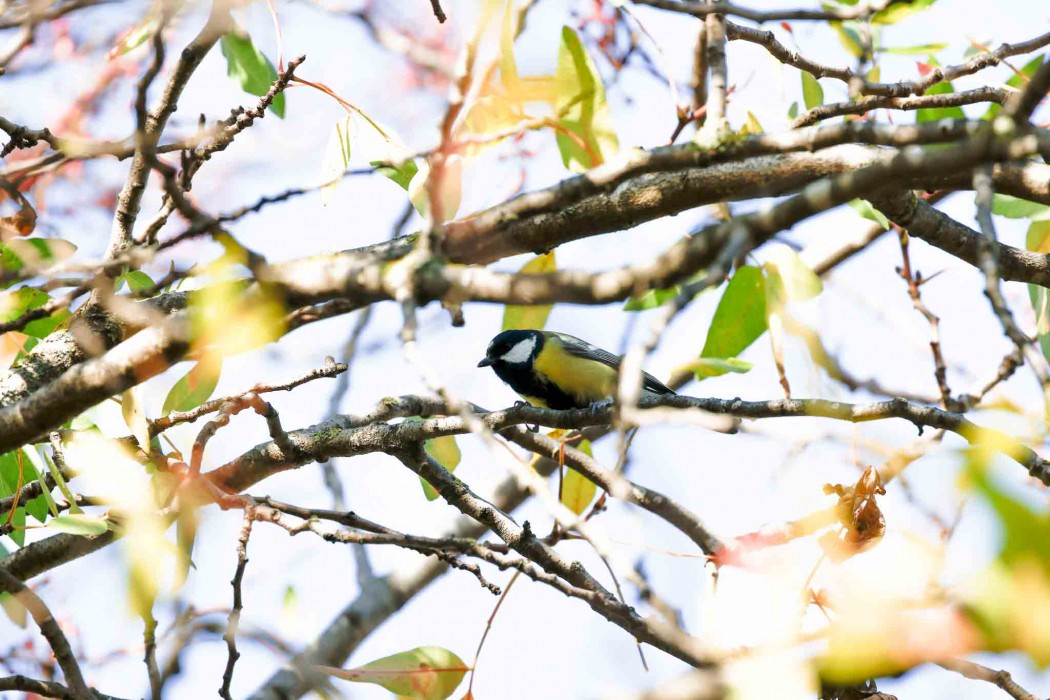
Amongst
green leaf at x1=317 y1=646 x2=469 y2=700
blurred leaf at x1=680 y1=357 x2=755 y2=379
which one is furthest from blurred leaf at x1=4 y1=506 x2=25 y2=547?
blurred leaf at x1=680 y1=357 x2=755 y2=379

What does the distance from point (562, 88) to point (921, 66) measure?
1800 mm

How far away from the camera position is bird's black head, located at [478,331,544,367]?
513 centimetres

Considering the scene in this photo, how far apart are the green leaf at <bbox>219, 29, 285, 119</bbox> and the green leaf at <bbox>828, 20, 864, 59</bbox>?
5.78 ft

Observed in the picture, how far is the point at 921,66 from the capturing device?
3133mm

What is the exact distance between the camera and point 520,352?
16.9ft

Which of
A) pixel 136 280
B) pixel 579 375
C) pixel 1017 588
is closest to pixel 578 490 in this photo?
pixel 136 280

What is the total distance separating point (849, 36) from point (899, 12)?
25 centimetres

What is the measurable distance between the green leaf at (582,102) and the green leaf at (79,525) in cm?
123

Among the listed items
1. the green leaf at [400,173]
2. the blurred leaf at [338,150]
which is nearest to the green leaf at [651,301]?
the green leaf at [400,173]

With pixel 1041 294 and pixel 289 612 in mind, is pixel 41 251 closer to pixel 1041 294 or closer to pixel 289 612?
pixel 289 612

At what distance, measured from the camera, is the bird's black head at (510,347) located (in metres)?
5.13

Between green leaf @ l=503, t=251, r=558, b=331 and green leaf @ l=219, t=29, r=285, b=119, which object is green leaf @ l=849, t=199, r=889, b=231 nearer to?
green leaf @ l=503, t=251, r=558, b=331

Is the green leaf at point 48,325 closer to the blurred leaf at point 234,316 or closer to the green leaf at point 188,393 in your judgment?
the green leaf at point 188,393

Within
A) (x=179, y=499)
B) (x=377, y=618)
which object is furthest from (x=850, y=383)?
(x=179, y=499)
